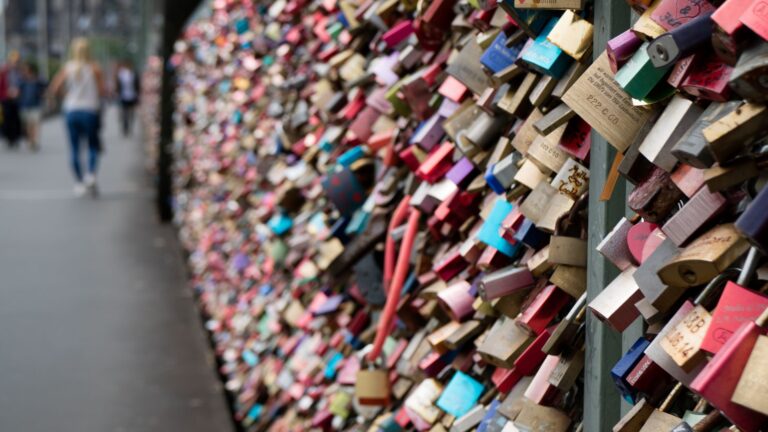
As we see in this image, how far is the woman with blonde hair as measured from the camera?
12023 millimetres

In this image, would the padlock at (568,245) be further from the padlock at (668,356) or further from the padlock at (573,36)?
the padlock at (668,356)

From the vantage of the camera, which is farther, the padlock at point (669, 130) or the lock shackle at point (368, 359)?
the lock shackle at point (368, 359)

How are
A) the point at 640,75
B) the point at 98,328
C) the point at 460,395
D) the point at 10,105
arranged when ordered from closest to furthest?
1. the point at 640,75
2. the point at 460,395
3. the point at 98,328
4. the point at 10,105

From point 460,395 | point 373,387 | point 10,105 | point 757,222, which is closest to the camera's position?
point 757,222

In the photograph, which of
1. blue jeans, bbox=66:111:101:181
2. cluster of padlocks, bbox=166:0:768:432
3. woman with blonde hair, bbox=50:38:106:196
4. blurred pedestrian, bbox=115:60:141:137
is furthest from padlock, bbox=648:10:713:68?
blurred pedestrian, bbox=115:60:141:137

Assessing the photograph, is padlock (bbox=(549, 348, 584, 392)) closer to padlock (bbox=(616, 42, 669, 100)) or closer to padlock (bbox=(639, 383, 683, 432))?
padlock (bbox=(639, 383, 683, 432))

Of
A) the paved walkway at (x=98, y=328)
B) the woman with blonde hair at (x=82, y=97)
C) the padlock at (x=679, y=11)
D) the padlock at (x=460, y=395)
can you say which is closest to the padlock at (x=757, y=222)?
the padlock at (x=679, y=11)

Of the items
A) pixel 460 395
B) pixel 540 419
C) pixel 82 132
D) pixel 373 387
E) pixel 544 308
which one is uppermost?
pixel 544 308

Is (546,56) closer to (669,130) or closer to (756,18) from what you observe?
(669,130)

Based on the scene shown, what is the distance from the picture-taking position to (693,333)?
1.09 metres

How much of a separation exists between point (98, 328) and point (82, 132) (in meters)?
6.80

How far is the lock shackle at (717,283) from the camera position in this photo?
3.55 feet

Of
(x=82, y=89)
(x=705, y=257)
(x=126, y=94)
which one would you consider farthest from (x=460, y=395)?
(x=126, y=94)

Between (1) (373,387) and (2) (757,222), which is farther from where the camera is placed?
(1) (373,387)
